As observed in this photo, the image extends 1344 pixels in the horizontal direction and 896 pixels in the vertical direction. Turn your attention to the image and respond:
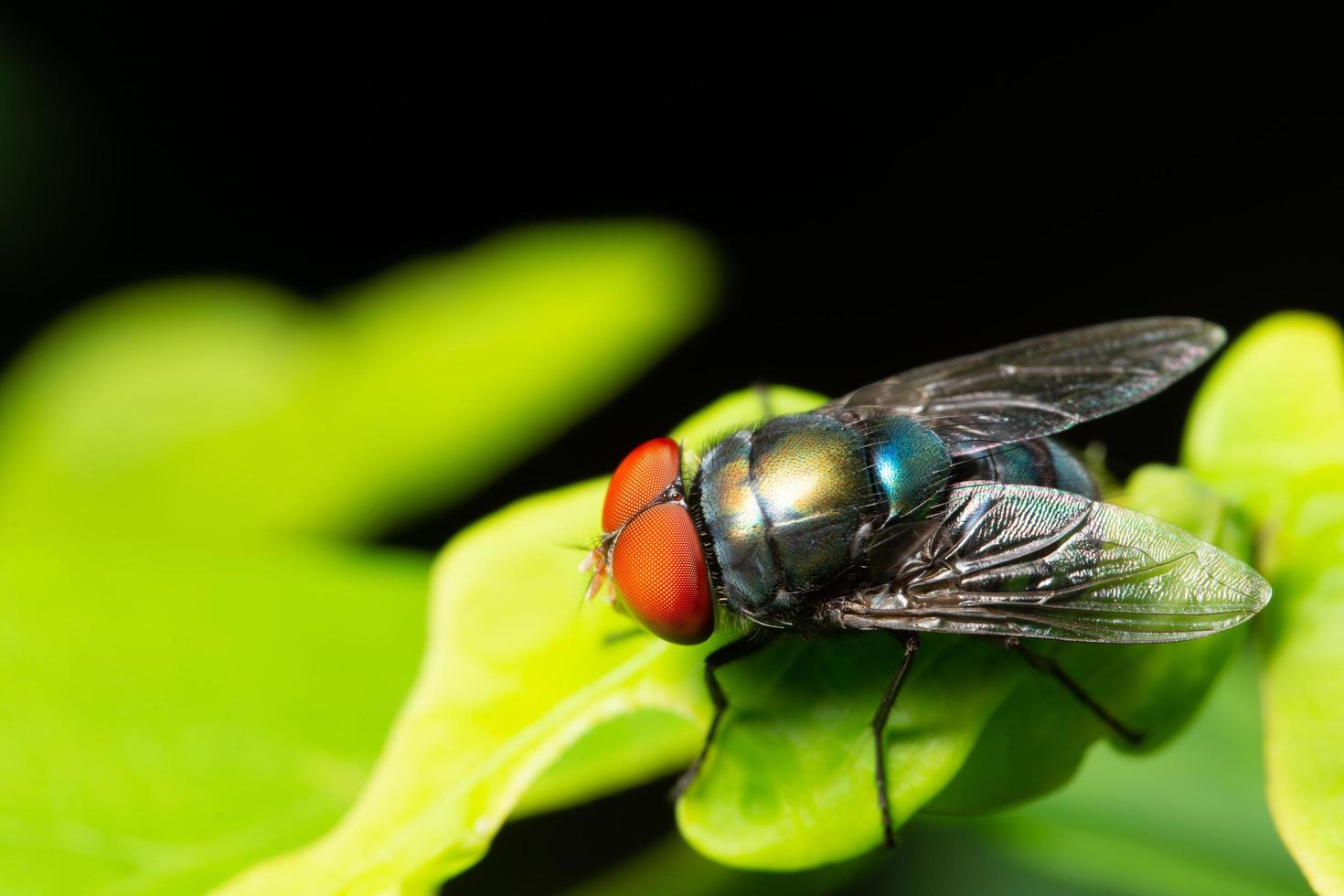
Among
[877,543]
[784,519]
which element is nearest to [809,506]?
[784,519]

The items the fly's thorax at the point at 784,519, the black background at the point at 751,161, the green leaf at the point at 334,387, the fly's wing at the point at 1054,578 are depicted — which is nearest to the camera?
the fly's wing at the point at 1054,578

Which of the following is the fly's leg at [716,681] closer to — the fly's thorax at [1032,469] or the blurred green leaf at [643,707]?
the blurred green leaf at [643,707]

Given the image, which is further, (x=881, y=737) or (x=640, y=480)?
(x=640, y=480)

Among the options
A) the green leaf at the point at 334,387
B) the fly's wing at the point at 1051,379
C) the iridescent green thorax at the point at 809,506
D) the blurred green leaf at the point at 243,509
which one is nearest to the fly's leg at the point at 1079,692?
the iridescent green thorax at the point at 809,506

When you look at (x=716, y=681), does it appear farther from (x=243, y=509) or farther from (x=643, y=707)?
(x=243, y=509)

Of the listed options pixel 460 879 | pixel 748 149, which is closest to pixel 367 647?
pixel 460 879

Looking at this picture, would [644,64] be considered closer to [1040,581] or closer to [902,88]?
[902,88]
